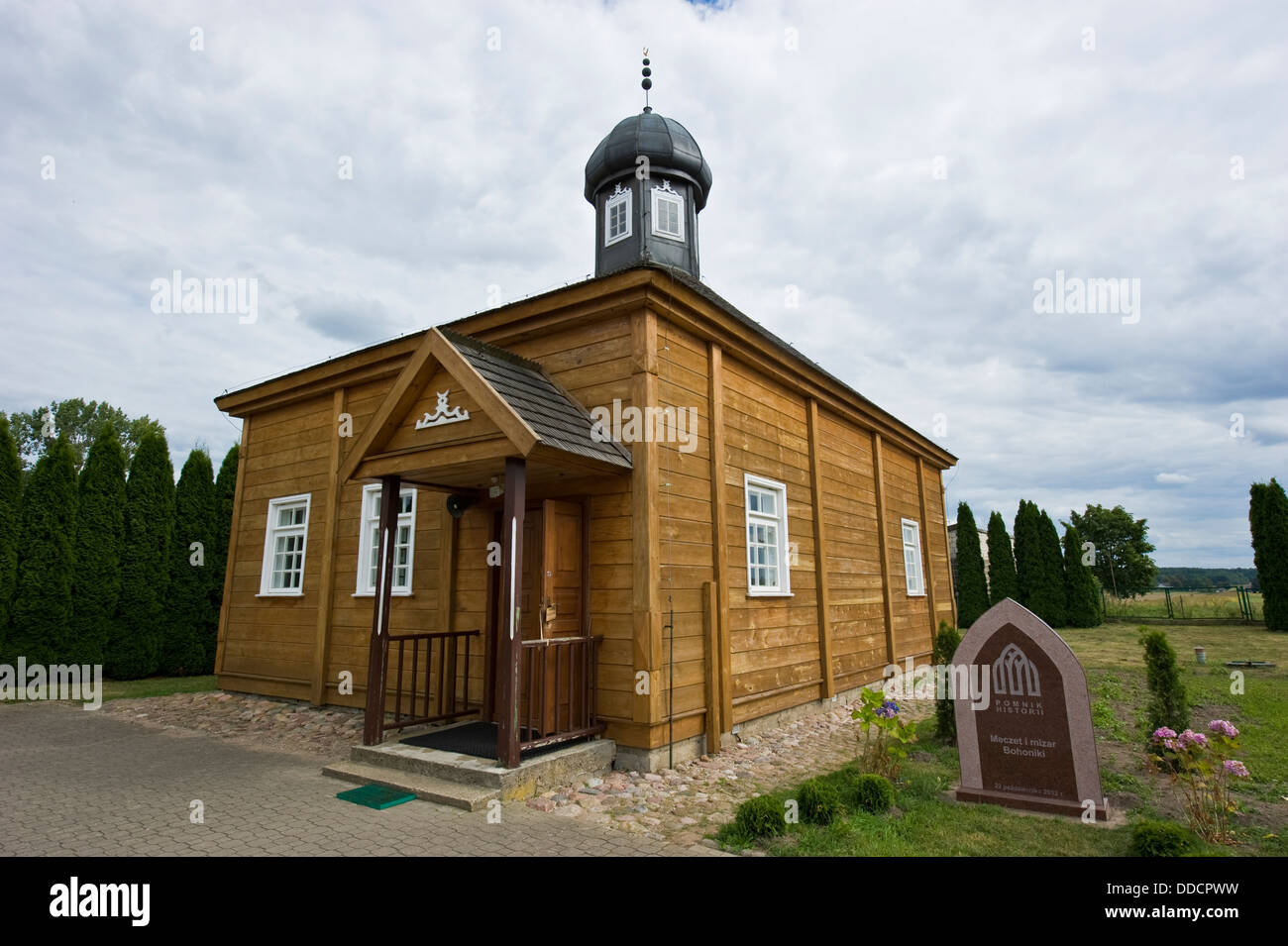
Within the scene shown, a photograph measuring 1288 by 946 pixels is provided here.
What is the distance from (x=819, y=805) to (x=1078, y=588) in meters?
21.5

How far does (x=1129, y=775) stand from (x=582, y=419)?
555 centimetres

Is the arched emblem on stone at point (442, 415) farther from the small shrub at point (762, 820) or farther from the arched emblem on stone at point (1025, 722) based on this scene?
the arched emblem on stone at point (1025, 722)

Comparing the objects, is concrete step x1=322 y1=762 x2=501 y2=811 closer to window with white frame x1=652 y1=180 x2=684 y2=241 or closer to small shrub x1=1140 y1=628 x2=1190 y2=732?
small shrub x1=1140 y1=628 x2=1190 y2=732

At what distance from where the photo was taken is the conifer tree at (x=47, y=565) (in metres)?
11.4

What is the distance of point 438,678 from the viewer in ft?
23.0

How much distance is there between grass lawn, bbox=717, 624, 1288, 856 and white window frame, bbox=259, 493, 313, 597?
752 cm

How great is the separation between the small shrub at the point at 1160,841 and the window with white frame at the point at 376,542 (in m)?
6.97

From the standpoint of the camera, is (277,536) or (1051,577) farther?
(1051,577)

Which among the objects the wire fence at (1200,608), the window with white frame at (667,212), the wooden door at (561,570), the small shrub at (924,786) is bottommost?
the small shrub at (924,786)

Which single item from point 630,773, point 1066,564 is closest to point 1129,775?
point 630,773

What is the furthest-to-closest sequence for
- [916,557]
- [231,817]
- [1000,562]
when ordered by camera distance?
[1000,562] → [916,557] → [231,817]

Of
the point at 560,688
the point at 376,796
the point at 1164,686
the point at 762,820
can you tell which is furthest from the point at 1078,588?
the point at 376,796

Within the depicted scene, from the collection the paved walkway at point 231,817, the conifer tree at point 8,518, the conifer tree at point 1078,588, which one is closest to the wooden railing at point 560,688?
the paved walkway at point 231,817

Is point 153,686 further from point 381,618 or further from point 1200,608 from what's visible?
point 1200,608
